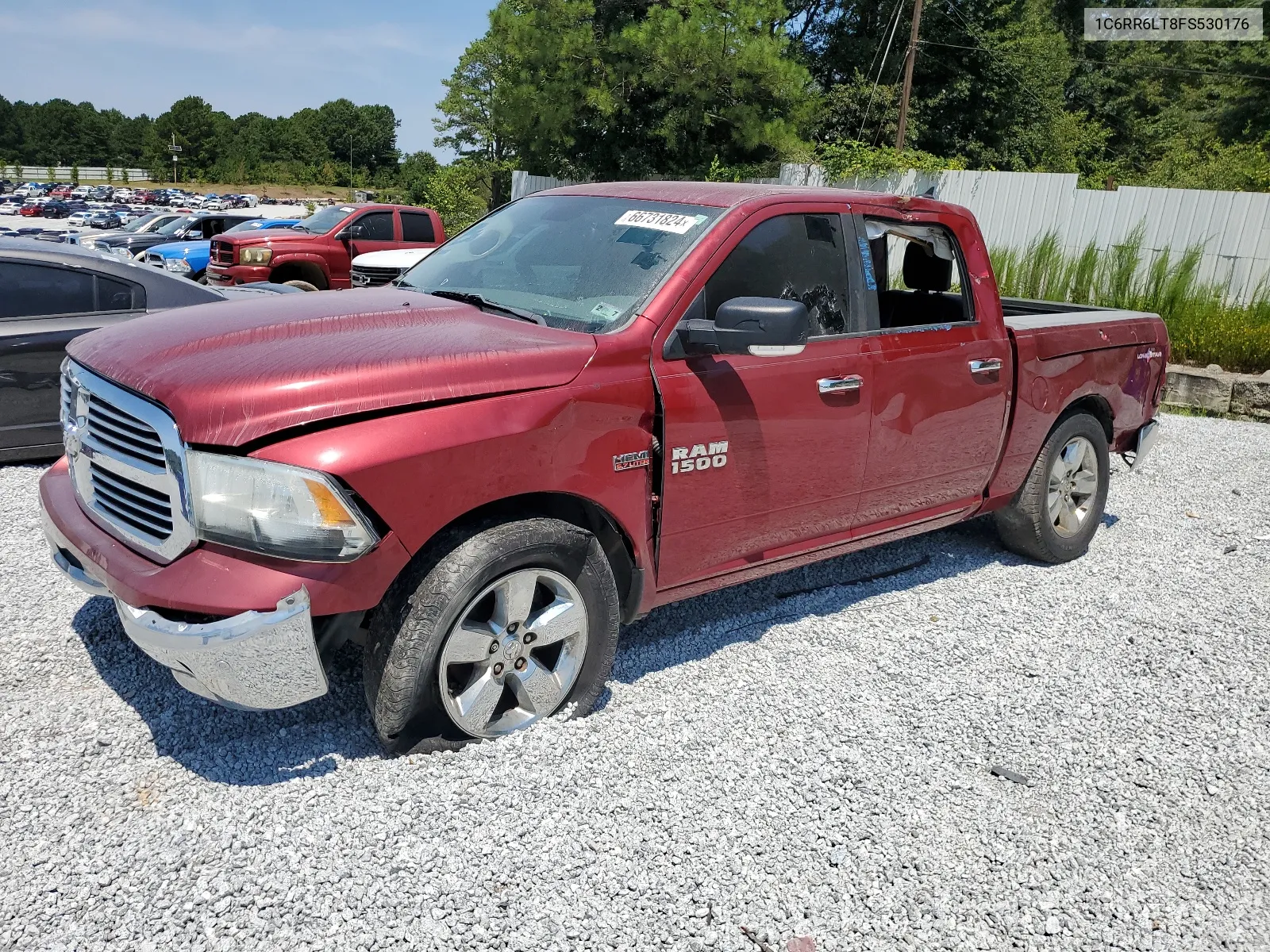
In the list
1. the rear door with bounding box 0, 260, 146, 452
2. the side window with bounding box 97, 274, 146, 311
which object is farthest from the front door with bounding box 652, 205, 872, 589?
the side window with bounding box 97, 274, 146, 311

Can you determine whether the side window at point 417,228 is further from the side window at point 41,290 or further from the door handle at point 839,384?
the door handle at point 839,384

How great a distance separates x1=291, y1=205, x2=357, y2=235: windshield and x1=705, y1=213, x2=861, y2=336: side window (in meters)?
12.6

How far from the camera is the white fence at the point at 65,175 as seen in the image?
352ft

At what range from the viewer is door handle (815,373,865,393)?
3.93 m

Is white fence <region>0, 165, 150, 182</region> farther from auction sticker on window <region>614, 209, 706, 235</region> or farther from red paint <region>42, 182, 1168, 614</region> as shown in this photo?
red paint <region>42, 182, 1168, 614</region>

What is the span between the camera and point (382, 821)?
2.80 metres

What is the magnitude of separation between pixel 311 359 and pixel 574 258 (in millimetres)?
1320

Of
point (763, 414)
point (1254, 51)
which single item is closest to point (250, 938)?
point (763, 414)

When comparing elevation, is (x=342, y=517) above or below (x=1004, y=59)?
below

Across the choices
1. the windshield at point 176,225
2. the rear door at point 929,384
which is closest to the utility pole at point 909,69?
the windshield at point 176,225

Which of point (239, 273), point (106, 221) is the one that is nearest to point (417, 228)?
point (239, 273)

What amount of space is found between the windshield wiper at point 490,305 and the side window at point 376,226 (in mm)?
12100

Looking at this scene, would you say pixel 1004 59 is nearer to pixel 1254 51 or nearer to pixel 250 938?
pixel 1254 51

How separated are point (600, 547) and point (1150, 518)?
5000mm
